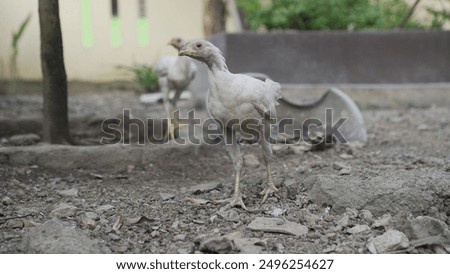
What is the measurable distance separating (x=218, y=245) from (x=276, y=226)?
0.39 metres

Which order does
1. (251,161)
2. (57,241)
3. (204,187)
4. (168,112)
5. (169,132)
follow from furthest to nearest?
(168,112) < (169,132) < (251,161) < (204,187) < (57,241)

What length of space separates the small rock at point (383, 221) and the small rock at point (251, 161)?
131 cm

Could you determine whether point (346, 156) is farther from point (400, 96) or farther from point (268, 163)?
point (400, 96)

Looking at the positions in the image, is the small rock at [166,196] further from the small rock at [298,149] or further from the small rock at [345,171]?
the small rock at [298,149]

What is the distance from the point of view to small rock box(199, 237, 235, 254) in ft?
6.75

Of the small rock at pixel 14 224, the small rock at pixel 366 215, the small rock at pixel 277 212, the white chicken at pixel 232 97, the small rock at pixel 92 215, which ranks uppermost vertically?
the white chicken at pixel 232 97

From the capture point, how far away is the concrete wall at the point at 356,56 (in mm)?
6547

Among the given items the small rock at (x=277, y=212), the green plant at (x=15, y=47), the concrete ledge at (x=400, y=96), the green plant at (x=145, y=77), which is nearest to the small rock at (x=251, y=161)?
the small rock at (x=277, y=212)

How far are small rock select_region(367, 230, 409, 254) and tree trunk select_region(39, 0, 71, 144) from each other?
96.0 inches

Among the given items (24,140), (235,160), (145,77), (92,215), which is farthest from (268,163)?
(145,77)

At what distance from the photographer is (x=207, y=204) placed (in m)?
2.70

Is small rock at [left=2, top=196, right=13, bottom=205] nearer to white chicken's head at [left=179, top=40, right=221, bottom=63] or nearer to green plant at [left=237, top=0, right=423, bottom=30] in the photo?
white chicken's head at [left=179, top=40, right=221, bottom=63]

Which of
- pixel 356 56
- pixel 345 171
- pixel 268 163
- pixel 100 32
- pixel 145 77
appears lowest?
pixel 345 171
